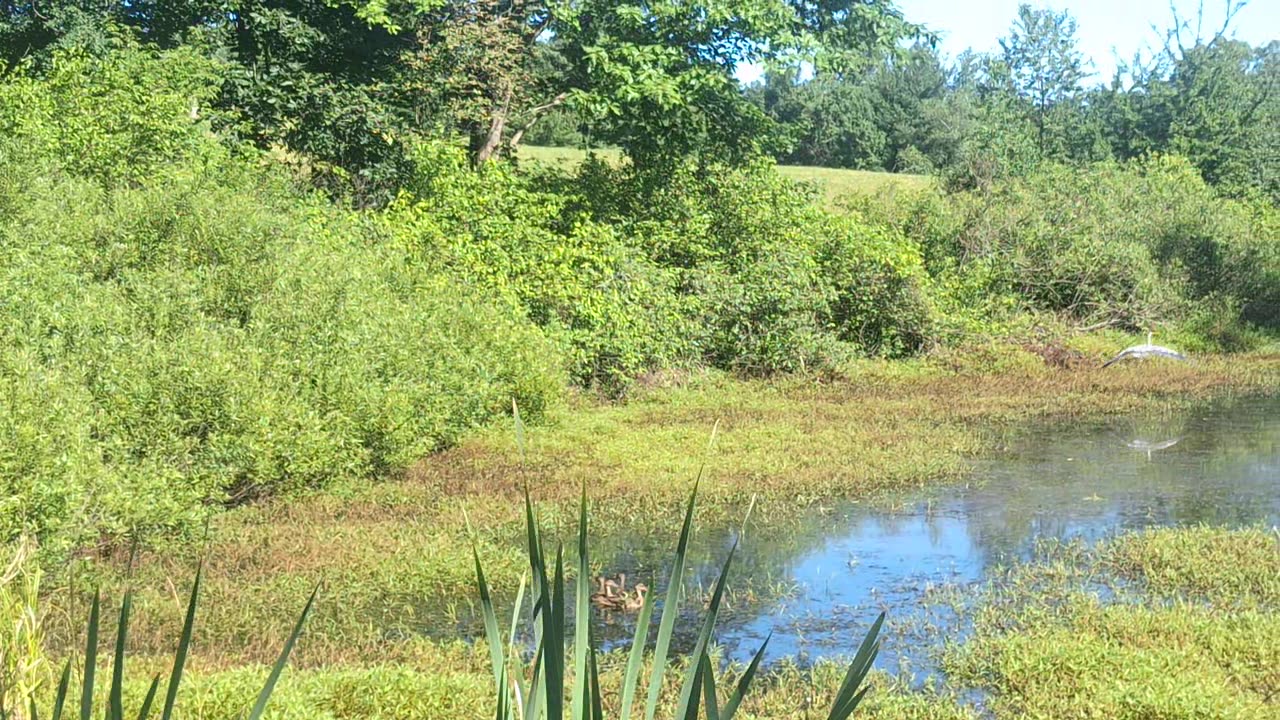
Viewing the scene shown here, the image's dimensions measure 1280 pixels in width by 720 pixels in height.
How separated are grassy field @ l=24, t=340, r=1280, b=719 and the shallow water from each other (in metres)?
0.44

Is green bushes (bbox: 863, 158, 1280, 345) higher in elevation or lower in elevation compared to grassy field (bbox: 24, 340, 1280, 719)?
higher

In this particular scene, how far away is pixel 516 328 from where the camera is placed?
12.8 m

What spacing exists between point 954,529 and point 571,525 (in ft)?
8.88

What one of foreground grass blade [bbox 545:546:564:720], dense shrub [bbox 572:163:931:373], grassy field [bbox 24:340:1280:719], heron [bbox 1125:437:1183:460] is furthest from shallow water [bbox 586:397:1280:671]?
foreground grass blade [bbox 545:546:564:720]

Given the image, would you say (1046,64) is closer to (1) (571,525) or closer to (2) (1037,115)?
(2) (1037,115)

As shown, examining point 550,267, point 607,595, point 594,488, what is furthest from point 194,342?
point 550,267

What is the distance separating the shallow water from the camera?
23.2 ft

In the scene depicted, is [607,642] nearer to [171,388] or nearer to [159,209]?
[171,388]

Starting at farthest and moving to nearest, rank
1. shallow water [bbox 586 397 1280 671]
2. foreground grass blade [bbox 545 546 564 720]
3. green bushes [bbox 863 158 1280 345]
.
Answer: green bushes [bbox 863 158 1280 345]
shallow water [bbox 586 397 1280 671]
foreground grass blade [bbox 545 546 564 720]

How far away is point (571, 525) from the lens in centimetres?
900

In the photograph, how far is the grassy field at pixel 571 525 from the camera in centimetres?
565

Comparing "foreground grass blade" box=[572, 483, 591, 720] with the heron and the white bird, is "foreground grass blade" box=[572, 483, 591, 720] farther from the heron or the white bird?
the white bird

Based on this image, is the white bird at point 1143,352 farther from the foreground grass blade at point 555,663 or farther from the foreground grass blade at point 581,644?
the foreground grass blade at point 555,663

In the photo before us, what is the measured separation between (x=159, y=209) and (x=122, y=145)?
2841 mm
